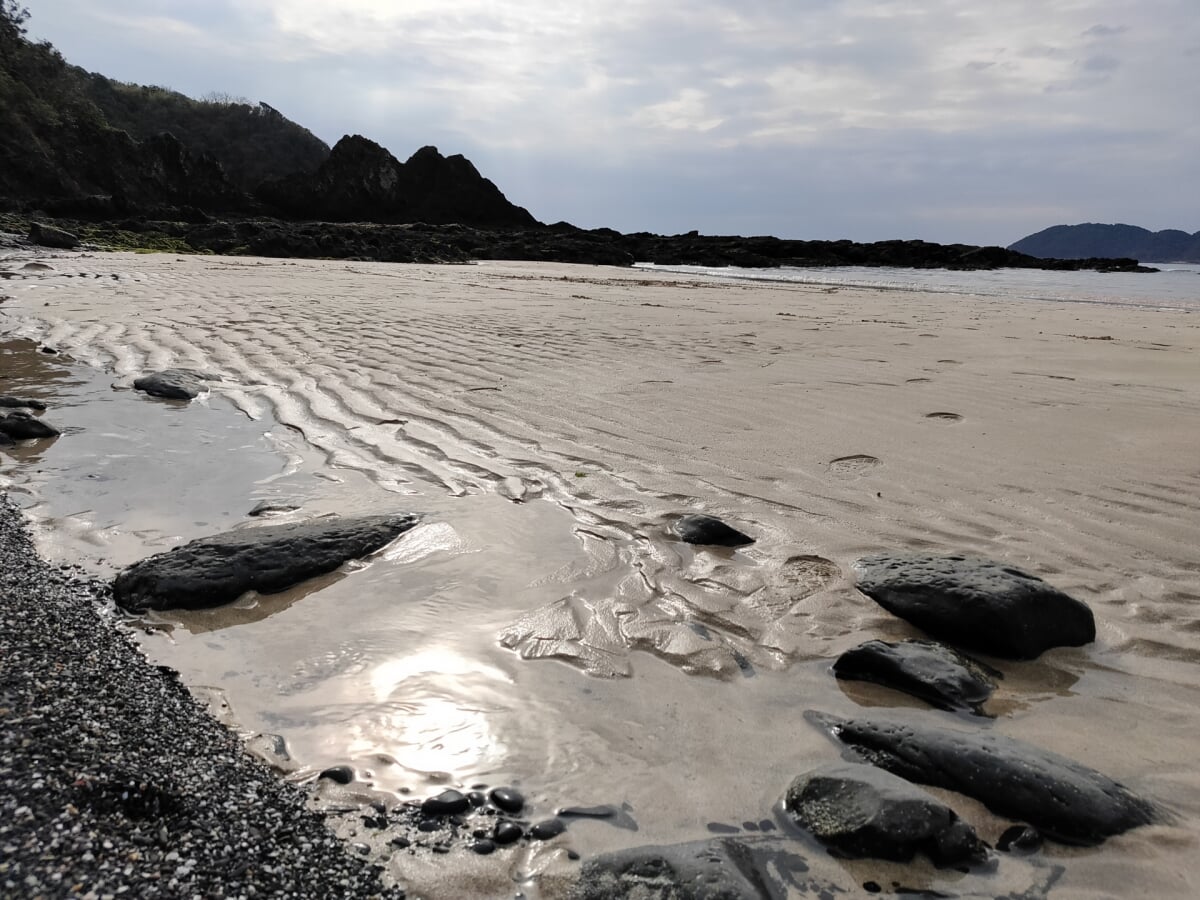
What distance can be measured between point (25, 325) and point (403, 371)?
5310 millimetres

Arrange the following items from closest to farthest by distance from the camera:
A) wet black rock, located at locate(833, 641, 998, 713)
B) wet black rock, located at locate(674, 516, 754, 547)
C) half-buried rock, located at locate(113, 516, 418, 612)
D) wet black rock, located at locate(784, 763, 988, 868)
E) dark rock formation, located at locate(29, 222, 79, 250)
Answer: wet black rock, located at locate(784, 763, 988, 868), wet black rock, located at locate(833, 641, 998, 713), half-buried rock, located at locate(113, 516, 418, 612), wet black rock, located at locate(674, 516, 754, 547), dark rock formation, located at locate(29, 222, 79, 250)

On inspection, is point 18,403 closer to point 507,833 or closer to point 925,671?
point 507,833

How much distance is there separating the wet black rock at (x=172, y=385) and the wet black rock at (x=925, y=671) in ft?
17.4

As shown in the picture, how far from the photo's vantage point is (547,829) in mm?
1819

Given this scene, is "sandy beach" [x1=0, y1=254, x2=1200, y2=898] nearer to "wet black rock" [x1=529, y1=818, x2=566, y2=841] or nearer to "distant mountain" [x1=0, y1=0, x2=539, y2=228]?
"wet black rock" [x1=529, y1=818, x2=566, y2=841]

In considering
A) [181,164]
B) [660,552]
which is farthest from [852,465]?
[181,164]

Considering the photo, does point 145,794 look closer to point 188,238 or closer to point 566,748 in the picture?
point 566,748

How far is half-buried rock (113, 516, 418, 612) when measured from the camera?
9.35 ft

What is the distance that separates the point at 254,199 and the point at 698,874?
63320 mm

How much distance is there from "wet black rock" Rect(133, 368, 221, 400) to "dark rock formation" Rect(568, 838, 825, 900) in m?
5.43

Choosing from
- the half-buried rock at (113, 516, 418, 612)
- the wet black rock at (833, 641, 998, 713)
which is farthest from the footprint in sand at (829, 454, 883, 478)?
the half-buried rock at (113, 516, 418, 612)

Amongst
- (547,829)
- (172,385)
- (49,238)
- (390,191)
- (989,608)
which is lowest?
(547,829)

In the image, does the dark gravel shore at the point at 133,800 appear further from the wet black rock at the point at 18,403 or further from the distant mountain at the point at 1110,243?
the distant mountain at the point at 1110,243

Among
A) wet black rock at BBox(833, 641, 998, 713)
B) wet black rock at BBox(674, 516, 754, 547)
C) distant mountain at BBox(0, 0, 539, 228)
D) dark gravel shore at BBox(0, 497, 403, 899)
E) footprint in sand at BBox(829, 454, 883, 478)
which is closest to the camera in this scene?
dark gravel shore at BBox(0, 497, 403, 899)
